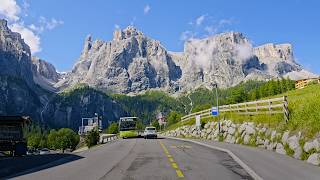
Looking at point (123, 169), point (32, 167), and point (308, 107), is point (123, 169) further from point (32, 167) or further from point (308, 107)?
point (308, 107)

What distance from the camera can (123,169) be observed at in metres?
18.0

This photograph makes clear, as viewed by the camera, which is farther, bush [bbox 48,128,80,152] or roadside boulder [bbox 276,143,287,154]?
bush [bbox 48,128,80,152]

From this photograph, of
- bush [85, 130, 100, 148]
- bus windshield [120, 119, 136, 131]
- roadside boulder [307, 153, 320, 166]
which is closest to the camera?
roadside boulder [307, 153, 320, 166]

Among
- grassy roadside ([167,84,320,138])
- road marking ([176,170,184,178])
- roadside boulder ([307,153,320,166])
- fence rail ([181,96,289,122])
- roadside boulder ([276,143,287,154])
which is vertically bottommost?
road marking ([176,170,184,178])

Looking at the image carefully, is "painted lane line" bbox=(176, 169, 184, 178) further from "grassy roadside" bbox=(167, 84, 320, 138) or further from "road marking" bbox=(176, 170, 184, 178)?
"grassy roadside" bbox=(167, 84, 320, 138)

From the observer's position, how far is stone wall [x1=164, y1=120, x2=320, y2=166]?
20.4 meters

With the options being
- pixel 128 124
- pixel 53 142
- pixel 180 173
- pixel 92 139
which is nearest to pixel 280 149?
pixel 180 173

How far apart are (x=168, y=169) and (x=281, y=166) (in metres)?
4.93

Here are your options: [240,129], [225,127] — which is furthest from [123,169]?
[225,127]

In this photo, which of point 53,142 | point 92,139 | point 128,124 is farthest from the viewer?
point 53,142

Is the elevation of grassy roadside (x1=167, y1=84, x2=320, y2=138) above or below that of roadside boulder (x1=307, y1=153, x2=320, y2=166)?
above

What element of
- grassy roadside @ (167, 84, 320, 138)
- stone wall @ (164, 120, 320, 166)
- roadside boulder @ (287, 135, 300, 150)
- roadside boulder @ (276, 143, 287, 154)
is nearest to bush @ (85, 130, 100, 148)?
stone wall @ (164, 120, 320, 166)

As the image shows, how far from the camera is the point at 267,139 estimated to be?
28594 millimetres

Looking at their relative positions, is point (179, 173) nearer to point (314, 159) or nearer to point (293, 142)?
point (314, 159)
